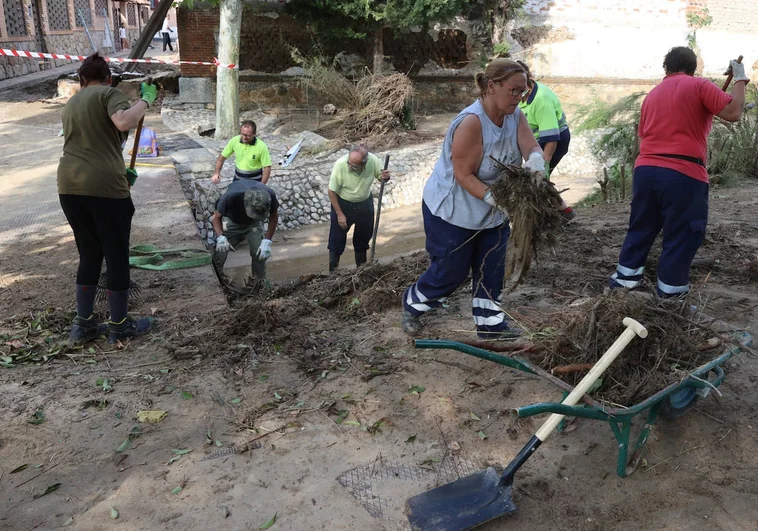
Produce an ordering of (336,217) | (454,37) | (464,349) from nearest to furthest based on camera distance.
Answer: (464,349) → (336,217) → (454,37)

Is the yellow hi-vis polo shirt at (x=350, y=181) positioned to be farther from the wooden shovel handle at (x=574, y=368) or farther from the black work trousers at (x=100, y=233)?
the wooden shovel handle at (x=574, y=368)

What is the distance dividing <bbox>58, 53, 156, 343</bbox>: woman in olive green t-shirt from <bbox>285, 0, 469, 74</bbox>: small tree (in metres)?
9.83

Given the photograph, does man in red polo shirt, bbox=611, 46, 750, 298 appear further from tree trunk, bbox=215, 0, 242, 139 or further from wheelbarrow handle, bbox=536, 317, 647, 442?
tree trunk, bbox=215, 0, 242, 139

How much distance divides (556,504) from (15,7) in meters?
21.1

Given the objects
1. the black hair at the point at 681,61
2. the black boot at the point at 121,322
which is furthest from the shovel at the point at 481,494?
the black boot at the point at 121,322

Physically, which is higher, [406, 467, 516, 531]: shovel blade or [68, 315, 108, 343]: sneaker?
[68, 315, 108, 343]: sneaker

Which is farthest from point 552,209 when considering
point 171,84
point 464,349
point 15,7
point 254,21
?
point 15,7

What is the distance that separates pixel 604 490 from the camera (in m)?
2.63

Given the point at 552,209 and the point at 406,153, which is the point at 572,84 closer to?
the point at 406,153

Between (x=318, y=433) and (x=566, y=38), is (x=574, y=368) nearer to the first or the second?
(x=318, y=433)

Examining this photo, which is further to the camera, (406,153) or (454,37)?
(454,37)

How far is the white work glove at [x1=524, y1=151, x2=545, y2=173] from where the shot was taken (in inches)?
127

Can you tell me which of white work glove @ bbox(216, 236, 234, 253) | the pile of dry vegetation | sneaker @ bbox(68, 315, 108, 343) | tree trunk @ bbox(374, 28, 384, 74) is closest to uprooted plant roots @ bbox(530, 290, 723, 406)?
the pile of dry vegetation

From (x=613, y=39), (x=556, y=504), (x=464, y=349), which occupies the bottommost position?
(x=556, y=504)
